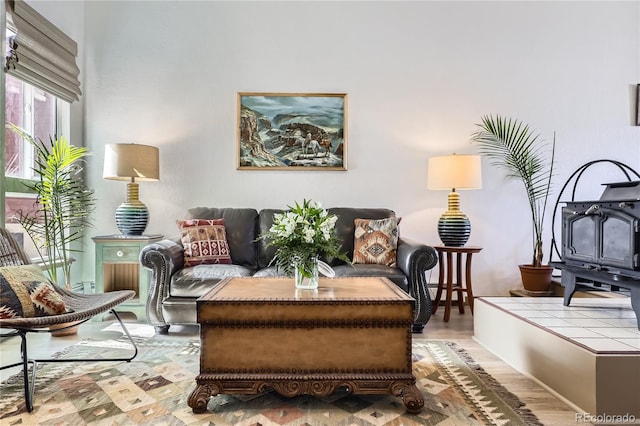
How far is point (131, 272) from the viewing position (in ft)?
11.9

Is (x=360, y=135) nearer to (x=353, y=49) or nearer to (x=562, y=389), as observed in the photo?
(x=353, y=49)

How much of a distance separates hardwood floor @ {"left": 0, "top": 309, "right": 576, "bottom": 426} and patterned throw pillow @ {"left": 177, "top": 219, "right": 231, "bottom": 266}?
1.74 ft

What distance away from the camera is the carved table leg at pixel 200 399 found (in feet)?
5.57

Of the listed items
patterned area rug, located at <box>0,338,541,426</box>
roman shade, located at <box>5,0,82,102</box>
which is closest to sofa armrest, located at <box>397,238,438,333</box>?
patterned area rug, located at <box>0,338,541,426</box>

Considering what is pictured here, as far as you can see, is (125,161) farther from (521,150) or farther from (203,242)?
(521,150)

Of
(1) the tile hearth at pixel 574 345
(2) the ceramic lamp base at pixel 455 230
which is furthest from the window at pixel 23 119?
(1) the tile hearth at pixel 574 345

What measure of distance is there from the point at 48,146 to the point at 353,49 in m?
2.88

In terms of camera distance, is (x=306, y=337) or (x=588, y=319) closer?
(x=306, y=337)

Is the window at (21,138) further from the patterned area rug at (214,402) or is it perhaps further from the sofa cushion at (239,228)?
the patterned area rug at (214,402)

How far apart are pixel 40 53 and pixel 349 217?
277 cm

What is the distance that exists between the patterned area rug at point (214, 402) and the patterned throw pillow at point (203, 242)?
0.99 metres

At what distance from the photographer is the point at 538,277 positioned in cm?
344

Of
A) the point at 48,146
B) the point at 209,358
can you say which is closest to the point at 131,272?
the point at 48,146

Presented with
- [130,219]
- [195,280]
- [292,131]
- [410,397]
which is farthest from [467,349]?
[130,219]
